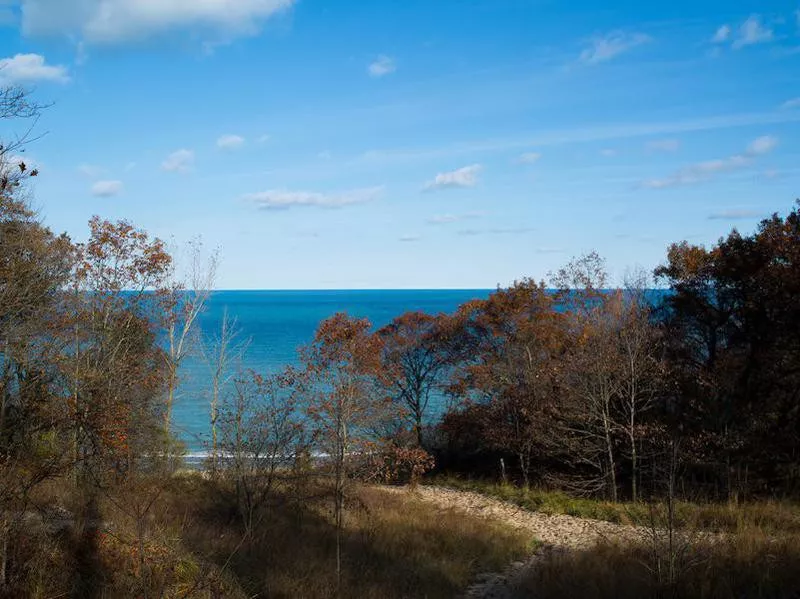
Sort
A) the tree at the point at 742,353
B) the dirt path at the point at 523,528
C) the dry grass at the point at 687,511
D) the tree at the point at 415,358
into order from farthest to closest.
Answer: the tree at the point at 415,358 → the tree at the point at 742,353 → the dry grass at the point at 687,511 → the dirt path at the point at 523,528

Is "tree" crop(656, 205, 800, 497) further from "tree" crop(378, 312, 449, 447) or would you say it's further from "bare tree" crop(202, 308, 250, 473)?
"bare tree" crop(202, 308, 250, 473)

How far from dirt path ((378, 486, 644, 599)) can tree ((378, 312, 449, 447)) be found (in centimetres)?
786

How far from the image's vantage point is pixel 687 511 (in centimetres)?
1838

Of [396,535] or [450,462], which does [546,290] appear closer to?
[450,462]

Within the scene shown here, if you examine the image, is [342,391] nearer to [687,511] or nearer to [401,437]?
[687,511]

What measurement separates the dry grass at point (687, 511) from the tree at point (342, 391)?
6.90 m

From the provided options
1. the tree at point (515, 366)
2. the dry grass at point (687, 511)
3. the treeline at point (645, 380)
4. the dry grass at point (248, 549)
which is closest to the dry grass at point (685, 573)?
the dry grass at point (687, 511)

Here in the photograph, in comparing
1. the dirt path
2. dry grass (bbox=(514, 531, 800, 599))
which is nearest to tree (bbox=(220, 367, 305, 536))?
the dirt path

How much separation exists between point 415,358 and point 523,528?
16624 millimetres

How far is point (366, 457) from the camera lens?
76.6ft

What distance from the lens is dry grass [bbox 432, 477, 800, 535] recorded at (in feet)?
55.3

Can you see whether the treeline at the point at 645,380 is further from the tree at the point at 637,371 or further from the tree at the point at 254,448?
the tree at the point at 254,448

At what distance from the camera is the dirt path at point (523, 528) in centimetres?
1455

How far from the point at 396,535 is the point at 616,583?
6.72m
